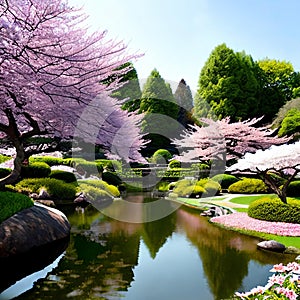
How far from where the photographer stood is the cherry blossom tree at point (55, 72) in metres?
6.77

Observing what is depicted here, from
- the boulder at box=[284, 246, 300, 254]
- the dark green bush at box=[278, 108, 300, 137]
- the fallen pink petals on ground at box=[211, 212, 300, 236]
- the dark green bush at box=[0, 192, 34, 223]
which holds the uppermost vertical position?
the dark green bush at box=[278, 108, 300, 137]

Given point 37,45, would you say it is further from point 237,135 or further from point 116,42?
point 237,135

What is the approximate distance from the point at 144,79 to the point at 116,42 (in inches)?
1426

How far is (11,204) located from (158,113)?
30.1 meters

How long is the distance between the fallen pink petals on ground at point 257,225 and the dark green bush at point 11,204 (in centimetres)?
655

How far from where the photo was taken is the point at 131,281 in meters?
6.36

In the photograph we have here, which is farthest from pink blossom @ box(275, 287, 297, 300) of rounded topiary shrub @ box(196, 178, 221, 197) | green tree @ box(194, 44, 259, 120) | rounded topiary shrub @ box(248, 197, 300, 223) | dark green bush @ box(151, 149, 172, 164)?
green tree @ box(194, 44, 259, 120)

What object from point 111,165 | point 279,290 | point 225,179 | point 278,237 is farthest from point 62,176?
point 279,290

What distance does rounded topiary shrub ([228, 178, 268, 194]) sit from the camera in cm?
2078

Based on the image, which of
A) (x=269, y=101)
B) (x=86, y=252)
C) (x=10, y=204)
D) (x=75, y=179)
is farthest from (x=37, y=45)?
(x=269, y=101)

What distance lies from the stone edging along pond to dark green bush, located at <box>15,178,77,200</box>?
702 cm

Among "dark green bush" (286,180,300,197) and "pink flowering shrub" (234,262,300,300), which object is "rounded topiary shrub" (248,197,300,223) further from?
"pink flowering shrub" (234,262,300,300)

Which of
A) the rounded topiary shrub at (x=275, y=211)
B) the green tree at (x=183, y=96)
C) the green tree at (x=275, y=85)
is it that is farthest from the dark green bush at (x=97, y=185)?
the green tree at (x=183, y=96)

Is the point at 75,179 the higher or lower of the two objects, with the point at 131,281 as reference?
higher
